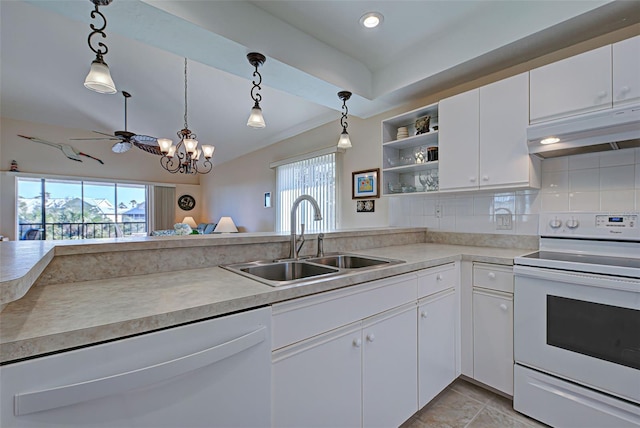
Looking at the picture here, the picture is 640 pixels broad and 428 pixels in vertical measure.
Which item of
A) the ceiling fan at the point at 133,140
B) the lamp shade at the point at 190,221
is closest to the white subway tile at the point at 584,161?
the ceiling fan at the point at 133,140

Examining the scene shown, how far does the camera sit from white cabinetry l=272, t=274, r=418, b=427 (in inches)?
41.1

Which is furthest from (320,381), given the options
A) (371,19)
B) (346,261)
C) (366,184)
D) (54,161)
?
(54,161)

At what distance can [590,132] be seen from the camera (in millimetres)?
1576

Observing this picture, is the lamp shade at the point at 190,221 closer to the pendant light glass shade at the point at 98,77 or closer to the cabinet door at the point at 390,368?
the pendant light glass shade at the point at 98,77

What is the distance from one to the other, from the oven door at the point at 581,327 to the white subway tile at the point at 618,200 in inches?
26.8

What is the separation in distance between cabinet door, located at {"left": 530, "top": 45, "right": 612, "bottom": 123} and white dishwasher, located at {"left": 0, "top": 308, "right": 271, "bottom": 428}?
1983 mm

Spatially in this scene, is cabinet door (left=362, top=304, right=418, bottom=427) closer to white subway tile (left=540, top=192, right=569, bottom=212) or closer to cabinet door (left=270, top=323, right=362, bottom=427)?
cabinet door (left=270, top=323, right=362, bottom=427)

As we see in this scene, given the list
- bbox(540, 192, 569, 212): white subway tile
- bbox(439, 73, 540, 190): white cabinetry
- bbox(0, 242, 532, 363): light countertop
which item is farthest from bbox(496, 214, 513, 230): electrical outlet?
bbox(0, 242, 532, 363): light countertop

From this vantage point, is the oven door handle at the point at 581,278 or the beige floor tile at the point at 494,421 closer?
the oven door handle at the point at 581,278

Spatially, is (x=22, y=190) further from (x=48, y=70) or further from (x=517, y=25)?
(x=517, y=25)

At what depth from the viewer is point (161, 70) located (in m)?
3.85

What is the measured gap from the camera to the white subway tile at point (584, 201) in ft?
5.95

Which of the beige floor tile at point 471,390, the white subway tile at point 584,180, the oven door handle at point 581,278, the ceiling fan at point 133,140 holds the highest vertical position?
the ceiling fan at point 133,140

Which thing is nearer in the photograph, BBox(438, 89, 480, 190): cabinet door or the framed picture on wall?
BBox(438, 89, 480, 190): cabinet door
